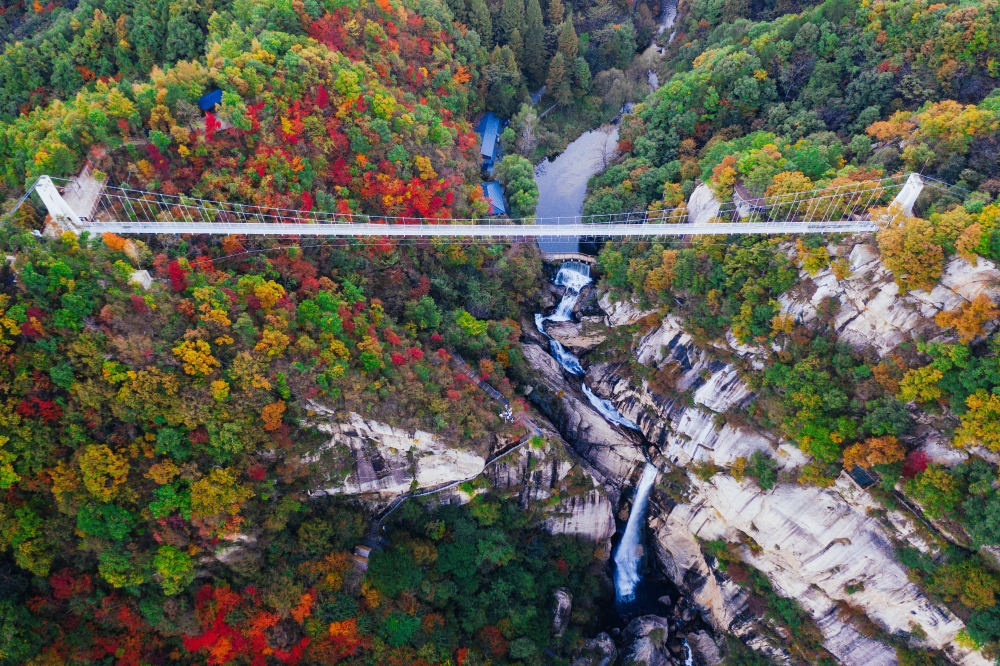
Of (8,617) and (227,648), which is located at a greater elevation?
(8,617)

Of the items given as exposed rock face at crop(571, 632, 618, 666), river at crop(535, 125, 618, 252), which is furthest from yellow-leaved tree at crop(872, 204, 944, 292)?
exposed rock face at crop(571, 632, 618, 666)

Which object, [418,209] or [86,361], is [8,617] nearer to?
[86,361]

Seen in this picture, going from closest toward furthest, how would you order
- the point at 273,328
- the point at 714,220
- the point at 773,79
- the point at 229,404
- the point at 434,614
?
1. the point at 229,404
2. the point at 273,328
3. the point at 434,614
4. the point at 714,220
5. the point at 773,79

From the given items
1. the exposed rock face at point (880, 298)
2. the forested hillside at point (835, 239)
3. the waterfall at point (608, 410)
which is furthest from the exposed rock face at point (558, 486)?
the exposed rock face at point (880, 298)

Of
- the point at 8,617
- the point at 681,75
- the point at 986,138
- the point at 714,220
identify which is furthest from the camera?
the point at 681,75

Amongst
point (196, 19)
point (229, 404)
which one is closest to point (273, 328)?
point (229, 404)

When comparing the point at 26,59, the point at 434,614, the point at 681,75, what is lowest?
the point at 434,614

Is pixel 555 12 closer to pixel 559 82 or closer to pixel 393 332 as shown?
pixel 559 82

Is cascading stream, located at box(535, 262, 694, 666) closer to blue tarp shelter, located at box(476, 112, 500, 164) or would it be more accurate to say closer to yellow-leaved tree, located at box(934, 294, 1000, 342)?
blue tarp shelter, located at box(476, 112, 500, 164)
